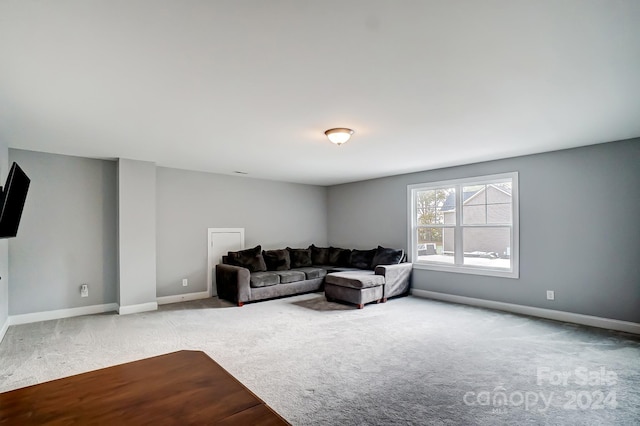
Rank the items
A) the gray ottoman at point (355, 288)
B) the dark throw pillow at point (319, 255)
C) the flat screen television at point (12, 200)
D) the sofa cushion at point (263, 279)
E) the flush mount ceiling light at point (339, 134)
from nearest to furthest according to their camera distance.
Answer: the flat screen television at point (12, 200)
the flush mount ceiling light at point (339, 134)
the gray ottoman at point (355, 288)
the sofa cushion at point (263, 279)
the dark throw pillow at point (319, 255)

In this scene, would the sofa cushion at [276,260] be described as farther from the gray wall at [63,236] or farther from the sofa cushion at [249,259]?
the gray wall at [63,236]

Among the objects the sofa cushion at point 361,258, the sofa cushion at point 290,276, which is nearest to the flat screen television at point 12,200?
the sofa cushion at point 290,276

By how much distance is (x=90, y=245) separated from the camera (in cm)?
512

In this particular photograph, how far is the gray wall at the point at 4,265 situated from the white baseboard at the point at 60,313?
0.17m

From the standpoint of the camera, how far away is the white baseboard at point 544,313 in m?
4.12

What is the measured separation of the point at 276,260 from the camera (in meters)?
6.77

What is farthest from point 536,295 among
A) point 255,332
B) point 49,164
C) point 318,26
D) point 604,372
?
point 49,164

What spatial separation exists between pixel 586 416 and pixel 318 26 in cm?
309

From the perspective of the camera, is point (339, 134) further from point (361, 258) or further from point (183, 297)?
point (183, 297)

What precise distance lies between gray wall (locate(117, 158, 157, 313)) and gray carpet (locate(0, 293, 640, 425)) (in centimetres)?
42

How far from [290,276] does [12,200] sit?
4365 mm

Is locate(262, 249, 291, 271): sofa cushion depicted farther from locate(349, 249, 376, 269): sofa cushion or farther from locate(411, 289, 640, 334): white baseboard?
locate(411, 289, 640, 334): white baseboard

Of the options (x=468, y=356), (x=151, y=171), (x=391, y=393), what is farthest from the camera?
(x=151, y=171)

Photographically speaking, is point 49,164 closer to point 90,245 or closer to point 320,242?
point 90,245
